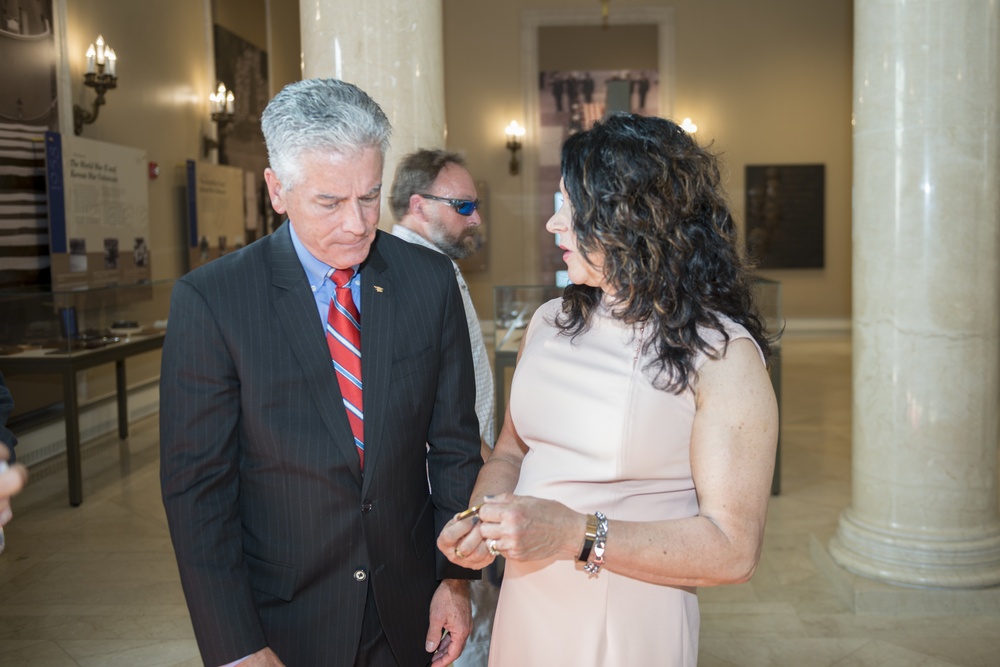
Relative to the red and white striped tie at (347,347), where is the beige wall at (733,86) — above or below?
above

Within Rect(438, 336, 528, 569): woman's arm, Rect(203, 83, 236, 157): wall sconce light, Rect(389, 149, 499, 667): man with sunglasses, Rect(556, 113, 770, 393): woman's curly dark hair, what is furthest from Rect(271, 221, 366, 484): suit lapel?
Rect(203, 83, 236, 157): wall sconce light

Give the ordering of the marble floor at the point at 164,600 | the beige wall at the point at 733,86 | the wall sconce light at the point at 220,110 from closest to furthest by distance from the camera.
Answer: the marble floor at the point at 164,600 < the wall sconce light at the point at 220,110 < the beige wall at the point at 733,86

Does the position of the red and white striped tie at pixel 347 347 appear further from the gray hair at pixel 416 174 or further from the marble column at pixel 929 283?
the marble column at pixel 929 283

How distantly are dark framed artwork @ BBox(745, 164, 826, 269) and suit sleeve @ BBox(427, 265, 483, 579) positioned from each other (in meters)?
13.1

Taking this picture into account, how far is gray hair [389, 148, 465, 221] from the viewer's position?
349 centimetres

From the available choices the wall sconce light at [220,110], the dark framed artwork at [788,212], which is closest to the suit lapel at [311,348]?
the wall sconce light at [220,110]

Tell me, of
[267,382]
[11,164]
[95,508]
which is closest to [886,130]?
[267,382]

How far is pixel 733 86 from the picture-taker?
14.5 m

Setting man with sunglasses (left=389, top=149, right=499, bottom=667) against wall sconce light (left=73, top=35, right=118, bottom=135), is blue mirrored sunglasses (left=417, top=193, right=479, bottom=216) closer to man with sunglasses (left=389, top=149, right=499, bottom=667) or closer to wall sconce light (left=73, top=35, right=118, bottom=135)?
man with sunglasses (left=389, top=149, right=499, bottom=667)

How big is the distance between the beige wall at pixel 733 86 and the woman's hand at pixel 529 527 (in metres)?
12.9

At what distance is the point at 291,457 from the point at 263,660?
0.40 m

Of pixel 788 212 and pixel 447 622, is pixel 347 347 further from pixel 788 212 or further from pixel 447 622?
pixel 788 212

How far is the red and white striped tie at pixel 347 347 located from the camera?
73.8 inches

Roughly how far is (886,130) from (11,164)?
6.36m
